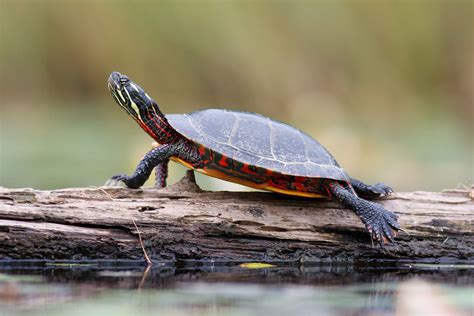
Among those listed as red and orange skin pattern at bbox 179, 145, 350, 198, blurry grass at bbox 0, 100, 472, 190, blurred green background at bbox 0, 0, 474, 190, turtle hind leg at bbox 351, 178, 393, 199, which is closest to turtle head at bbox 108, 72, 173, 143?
red and orange skin pattern at bbox 179, 145, 350, 198

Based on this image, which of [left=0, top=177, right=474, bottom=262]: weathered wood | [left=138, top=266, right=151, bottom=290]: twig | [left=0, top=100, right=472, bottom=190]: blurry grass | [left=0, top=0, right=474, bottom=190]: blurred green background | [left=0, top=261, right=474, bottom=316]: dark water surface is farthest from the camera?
[left=0, top=0, right=474, bottom=190]: blurred green background

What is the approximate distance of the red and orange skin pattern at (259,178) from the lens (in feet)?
14.9

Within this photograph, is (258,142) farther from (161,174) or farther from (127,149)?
(127,149)

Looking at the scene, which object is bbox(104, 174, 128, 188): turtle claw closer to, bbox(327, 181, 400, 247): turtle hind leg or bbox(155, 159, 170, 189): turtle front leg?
bbox(155, 159, 170, 189): turtle front leg

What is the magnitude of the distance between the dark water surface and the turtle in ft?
1.44

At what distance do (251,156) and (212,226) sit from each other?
48 centimetres

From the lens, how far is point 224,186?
8.32m

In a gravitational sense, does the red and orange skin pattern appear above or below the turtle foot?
above

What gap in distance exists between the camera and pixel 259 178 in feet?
15.1

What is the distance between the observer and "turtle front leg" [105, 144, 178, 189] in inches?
178

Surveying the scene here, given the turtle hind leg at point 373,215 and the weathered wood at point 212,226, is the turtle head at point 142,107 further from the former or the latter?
the turtle hind leg at point 373,215

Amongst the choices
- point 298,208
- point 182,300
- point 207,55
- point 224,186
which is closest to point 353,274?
point 298,208

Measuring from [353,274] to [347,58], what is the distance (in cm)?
840

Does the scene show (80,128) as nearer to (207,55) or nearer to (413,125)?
(207,55)
